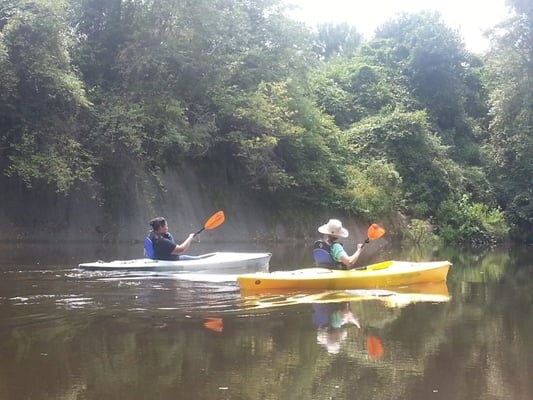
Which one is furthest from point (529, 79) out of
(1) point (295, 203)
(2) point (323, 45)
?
(2) point (323, 45)

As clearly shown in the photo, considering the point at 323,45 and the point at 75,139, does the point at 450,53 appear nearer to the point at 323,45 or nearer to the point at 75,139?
the point at 75,139

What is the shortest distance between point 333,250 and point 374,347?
4.07 meters

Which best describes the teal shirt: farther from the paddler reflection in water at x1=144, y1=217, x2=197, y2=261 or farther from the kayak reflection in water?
the paddler reflection in water at x1=144, y1=217, x2=197, y2=261

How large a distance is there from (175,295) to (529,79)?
1940 cm

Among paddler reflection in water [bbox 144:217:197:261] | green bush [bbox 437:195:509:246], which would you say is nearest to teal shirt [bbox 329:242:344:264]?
paddler reflection in water [bbox 144:217:197:261]

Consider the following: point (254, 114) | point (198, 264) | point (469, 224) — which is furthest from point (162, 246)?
point (469, 224)

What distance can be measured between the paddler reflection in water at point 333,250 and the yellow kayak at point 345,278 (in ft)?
0.50

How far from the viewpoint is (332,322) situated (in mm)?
6793

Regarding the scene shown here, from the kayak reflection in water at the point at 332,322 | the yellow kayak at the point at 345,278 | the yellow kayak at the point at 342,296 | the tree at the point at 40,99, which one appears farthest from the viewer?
the tree at the point at 40,99

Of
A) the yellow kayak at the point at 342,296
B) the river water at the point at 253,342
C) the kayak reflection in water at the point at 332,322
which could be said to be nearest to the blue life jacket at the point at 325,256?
the yellow kayak at the point at 342,296

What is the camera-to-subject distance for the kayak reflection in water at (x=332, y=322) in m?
5.75

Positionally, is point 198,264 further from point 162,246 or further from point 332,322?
point 332,322

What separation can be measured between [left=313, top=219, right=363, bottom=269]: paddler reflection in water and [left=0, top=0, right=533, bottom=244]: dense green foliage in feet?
29.4

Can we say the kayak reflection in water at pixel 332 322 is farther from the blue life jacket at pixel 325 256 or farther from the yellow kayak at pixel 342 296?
the blue life jacket at pixel 325 256
